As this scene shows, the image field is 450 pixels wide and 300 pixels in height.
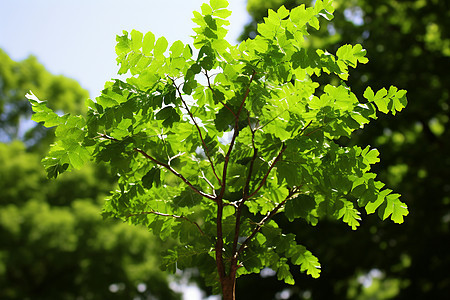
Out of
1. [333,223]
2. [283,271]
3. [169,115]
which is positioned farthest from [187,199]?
[333,223]

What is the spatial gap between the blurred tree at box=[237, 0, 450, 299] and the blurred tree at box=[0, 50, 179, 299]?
6013mm

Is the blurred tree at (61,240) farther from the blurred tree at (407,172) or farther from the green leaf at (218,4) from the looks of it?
the green leaf at (218,4)

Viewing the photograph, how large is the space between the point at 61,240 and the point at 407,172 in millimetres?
12165

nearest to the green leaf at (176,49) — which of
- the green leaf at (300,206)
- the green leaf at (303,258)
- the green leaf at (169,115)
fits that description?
the green leaf at (169,115)

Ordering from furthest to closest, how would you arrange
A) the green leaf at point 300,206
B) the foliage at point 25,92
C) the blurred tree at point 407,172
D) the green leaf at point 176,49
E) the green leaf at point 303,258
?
the foliage at point 25,92 → the blurred tree at point 407,172 → the green leaf at point 303,258 → the green leaf at point 300,206 → the green leaf at point 176,49

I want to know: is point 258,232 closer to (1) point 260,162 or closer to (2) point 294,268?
(1) point 260,162

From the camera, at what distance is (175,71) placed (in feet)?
7.89

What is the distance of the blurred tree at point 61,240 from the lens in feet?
54.3

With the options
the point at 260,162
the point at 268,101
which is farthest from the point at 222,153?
the point at 268,101

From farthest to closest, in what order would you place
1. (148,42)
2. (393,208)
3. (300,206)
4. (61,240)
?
(61,240), (300,206), (393,208), (148,42)

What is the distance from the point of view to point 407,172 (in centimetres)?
1294

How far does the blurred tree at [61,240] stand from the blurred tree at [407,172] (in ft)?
19.7

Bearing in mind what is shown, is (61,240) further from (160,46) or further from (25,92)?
(160,46)

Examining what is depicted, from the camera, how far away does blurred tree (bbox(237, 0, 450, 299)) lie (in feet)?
38.8
